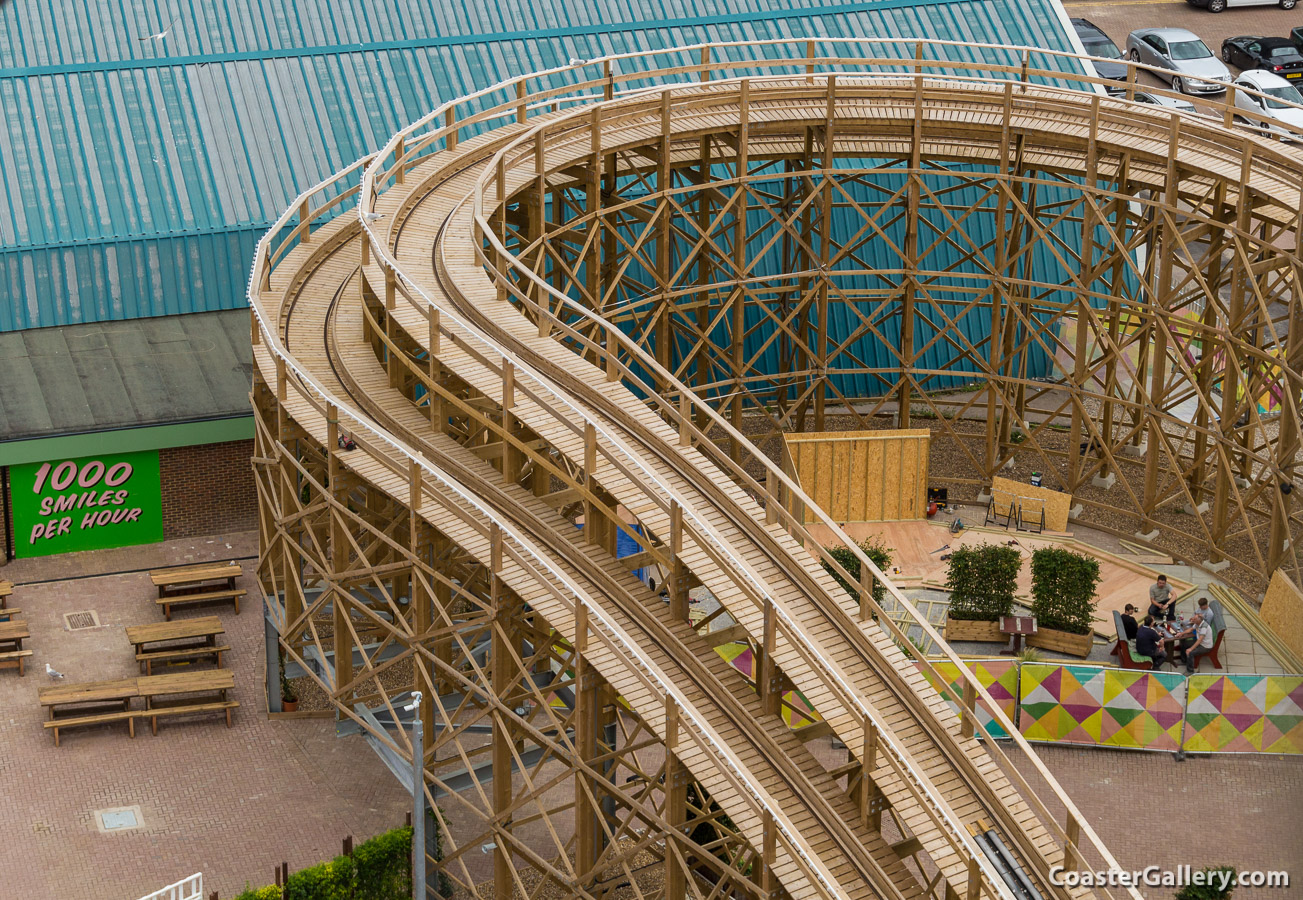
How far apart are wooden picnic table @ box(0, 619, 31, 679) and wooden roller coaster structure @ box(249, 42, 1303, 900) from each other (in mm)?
5081

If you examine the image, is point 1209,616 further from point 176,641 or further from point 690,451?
point 176,641

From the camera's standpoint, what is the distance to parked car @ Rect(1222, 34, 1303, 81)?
217ft

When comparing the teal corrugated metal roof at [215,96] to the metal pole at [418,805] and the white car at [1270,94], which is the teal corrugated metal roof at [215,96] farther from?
the metal pole at [418,805]

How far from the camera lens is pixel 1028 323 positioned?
4047 cm

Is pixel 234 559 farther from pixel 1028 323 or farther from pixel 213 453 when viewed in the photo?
pixel 1028 323

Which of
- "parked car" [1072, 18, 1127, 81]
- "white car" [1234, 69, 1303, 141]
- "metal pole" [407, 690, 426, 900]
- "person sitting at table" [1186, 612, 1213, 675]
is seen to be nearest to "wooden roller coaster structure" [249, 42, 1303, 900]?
"metal pole" [407, 690, 426, 900]

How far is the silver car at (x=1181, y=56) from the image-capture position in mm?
64312

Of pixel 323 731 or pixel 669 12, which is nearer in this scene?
pixel 323 731

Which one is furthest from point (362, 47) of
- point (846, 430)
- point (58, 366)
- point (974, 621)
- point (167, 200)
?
point (974, 621)

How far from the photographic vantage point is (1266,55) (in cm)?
6638

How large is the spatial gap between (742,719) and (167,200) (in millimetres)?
23421

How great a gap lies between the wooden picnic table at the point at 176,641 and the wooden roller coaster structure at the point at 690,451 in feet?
6.76

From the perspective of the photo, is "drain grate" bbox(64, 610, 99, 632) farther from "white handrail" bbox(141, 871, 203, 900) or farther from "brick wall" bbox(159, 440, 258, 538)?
"white handrail" bbox(141, 871, 203, 900)

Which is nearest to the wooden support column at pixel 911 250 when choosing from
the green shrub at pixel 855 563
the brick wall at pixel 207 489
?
the green shrub at pixel 855 563
